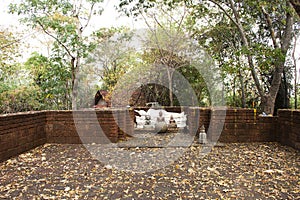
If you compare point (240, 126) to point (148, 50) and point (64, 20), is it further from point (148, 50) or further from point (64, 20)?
point (148, 50)

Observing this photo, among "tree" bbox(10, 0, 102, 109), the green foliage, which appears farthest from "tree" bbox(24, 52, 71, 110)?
"tree" bbox(10, 0, 102, 109)

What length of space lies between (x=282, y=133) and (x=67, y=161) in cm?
371

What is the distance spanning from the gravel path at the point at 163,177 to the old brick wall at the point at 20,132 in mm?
180

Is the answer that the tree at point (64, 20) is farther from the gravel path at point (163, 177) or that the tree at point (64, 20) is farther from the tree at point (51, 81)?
the gravel path at point (163, 177)

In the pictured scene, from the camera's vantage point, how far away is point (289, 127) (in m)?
4.28

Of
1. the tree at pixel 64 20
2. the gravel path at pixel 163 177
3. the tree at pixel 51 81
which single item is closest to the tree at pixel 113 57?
the tree at pixel 51 81

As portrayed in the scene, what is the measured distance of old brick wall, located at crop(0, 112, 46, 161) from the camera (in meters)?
3.44

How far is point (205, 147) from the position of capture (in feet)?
14.1

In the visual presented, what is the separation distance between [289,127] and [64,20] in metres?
5.94

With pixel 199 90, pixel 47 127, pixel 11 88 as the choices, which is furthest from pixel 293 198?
pixel 199 90

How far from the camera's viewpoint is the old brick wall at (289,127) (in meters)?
4.04

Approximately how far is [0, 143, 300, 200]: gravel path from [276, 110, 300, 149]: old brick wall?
0.34 metres

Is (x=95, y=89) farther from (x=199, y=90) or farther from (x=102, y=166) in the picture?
(x=102, y=166)

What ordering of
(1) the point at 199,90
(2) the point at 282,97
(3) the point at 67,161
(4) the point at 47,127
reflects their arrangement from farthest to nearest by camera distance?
1. (1) the point at 199,90
2. (2) the point at 282,97
3. (4) the point at 47,127
4. (3) the point at 67,161
